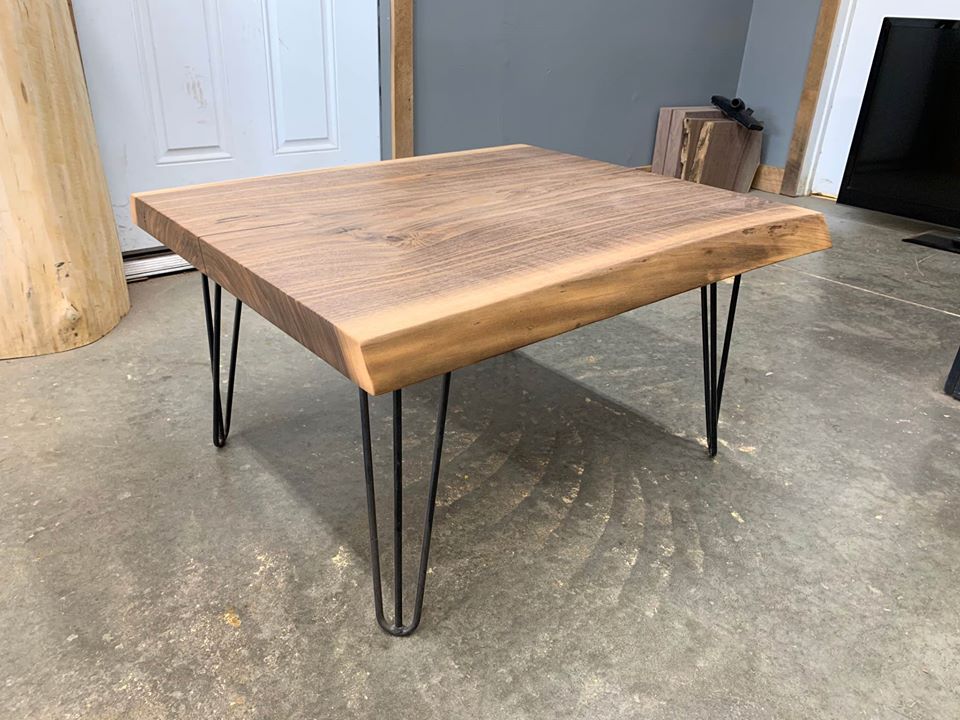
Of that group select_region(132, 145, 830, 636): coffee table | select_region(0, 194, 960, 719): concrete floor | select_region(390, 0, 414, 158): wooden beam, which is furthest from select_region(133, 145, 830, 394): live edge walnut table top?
select_region(390, 0, 414, 158): wooden beam

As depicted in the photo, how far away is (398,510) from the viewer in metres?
0.88

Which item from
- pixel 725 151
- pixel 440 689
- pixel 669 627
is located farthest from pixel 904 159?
pixel 440 689

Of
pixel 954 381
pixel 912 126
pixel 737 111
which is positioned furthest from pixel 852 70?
pixel 954 381

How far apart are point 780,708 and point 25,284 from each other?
1.71m

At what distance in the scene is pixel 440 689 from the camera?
90 cm

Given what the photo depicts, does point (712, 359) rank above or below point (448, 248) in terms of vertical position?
below

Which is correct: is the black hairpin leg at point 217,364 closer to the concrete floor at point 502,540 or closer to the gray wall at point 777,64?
the concrete floor at point 502,540

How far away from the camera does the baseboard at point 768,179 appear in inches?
136

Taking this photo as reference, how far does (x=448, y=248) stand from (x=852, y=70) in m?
3.07

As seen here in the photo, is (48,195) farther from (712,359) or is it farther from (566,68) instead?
(566,68)

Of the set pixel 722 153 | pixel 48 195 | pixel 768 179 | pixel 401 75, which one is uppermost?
pixel 401 75

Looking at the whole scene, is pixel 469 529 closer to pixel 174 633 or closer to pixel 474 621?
pixel 474 621

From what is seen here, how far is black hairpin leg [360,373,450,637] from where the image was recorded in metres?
0.84

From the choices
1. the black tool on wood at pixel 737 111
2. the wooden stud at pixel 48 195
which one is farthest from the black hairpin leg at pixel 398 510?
the black tool on wood at pixel 737 111
